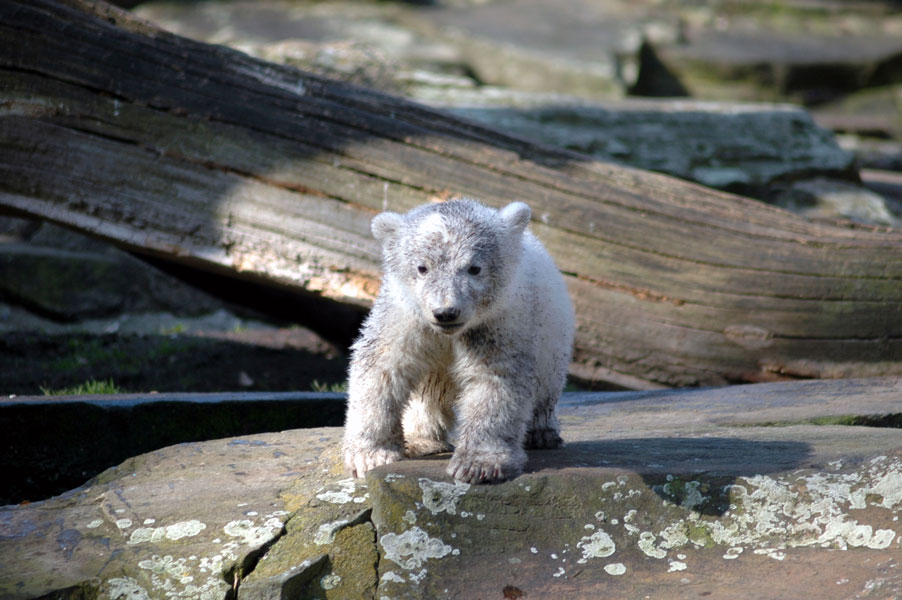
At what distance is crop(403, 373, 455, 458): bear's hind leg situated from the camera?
3959mm

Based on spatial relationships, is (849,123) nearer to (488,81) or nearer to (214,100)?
(488,81)

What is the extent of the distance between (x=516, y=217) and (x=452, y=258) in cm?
43

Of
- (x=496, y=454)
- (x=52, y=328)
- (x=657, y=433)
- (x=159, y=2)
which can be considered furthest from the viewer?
(x=159, y=2)

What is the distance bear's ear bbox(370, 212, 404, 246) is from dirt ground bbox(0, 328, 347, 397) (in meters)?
2.82

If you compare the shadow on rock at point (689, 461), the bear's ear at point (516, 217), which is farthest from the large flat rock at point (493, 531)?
the bear's ear at point (516, 217)

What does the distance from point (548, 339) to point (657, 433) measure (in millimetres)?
927

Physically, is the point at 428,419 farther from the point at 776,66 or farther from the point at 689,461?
the point at 776,66

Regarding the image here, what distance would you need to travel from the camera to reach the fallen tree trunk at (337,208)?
555 cm

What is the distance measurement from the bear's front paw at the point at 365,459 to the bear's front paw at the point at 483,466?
33 centimetres

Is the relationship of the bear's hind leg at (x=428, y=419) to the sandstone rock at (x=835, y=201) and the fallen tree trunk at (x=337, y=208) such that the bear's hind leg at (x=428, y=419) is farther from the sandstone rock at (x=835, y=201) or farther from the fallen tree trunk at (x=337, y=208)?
the sandstone rock at (x=835, y=201)

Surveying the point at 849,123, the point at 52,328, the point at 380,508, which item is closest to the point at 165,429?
the point at 380,508

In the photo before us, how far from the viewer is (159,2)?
12.9m

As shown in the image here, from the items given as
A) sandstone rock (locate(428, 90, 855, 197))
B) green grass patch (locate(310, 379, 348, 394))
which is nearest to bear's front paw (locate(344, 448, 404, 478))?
green grass patch (locate(310, 379, 348, 394))

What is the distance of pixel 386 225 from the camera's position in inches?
152
